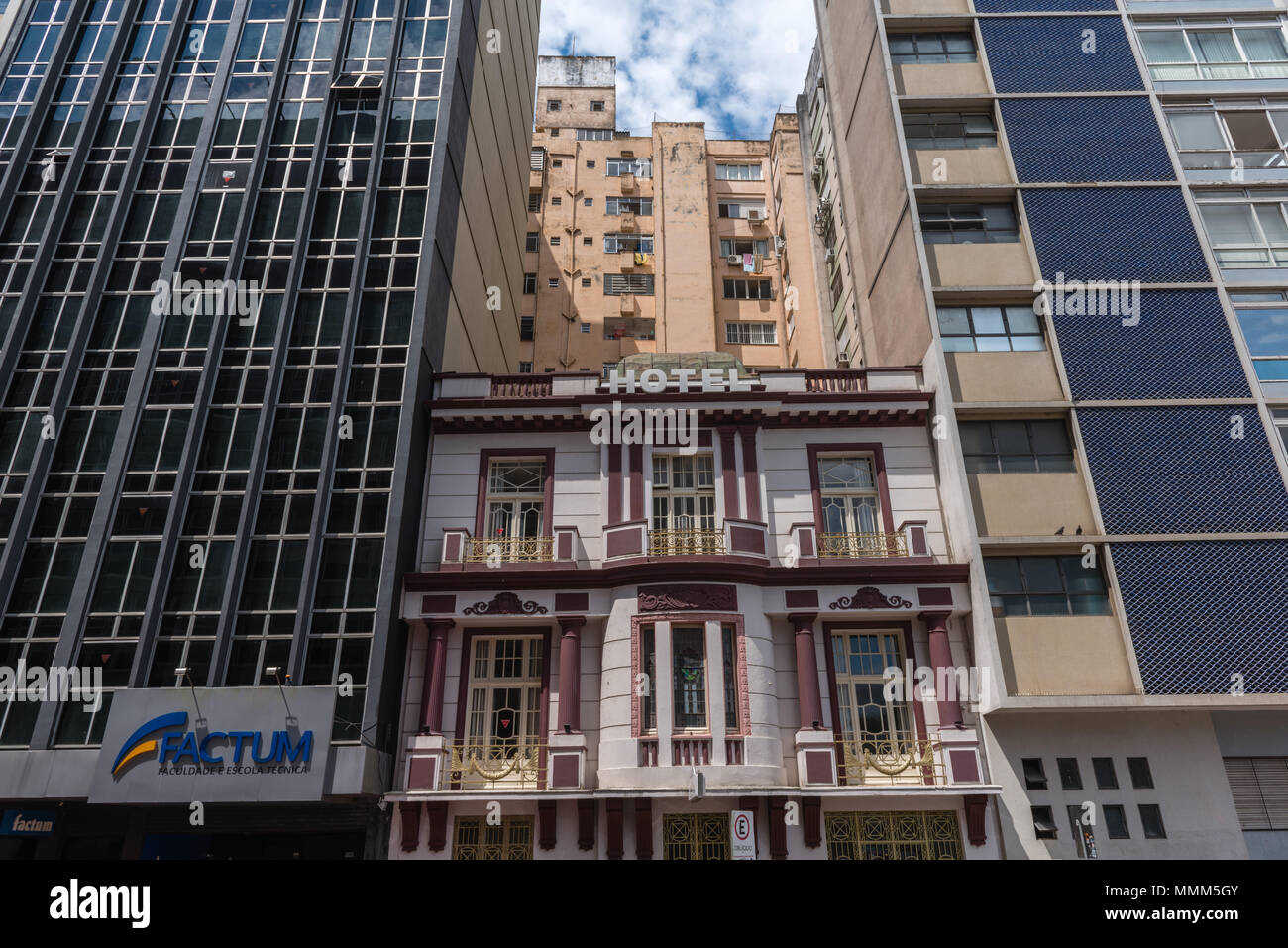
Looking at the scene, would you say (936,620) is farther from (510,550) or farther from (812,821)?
(510,550)

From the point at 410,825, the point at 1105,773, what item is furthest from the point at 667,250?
the point at 410,825

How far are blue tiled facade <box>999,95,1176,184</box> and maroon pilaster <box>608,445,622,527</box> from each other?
50.4ft

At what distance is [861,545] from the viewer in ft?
71.4

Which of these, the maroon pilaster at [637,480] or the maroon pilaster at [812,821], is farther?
the maroon pilaster at [637,480]

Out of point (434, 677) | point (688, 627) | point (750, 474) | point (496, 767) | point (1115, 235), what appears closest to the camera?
point (496, 767)

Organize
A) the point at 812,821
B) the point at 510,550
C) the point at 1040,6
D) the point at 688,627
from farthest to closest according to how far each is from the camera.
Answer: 1. the point at 1040,6
2. the point at 510,550
3. the point at 688,627
4. the point at 812,821

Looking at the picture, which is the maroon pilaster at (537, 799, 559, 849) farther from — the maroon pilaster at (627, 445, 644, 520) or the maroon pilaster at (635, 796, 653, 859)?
the maroon pilaster at (627, 445, 644, 520)

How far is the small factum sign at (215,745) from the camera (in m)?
17.6

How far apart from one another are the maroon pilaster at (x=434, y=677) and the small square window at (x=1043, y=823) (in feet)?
45.9

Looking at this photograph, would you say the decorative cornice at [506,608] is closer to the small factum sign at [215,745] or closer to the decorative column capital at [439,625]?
the decorative column capital at [439,625]

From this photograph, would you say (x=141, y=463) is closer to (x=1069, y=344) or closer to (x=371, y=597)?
(x=371, y=597)

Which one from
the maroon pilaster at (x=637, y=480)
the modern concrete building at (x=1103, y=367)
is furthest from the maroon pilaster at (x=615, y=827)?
the modern concrete building at (x=1103, y=367)

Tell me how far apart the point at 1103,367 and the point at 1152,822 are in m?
11.7

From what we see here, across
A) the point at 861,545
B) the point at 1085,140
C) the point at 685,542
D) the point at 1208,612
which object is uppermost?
the point at 1085,140
